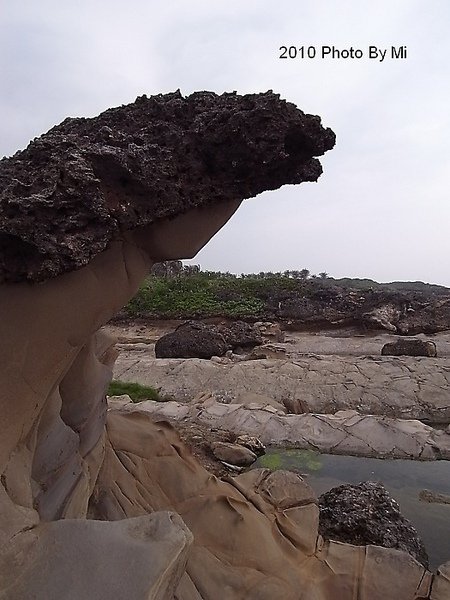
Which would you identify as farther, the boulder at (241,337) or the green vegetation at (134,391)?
the boulder at (241,337)

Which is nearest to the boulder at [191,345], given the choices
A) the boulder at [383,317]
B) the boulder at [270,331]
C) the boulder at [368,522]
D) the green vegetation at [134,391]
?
the boulder at [270,331]

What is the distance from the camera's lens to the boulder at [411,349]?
841cm

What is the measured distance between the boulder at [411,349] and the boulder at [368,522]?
18.2ft

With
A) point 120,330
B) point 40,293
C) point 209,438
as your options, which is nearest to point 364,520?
point 209,438

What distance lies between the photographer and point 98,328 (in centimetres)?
182

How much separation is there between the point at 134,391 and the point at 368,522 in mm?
4495

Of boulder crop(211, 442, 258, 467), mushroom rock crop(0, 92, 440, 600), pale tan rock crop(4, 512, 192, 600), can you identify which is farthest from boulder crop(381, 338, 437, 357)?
pale tan rock crop(4, 512, 192, 600)

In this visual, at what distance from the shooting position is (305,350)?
1005cm

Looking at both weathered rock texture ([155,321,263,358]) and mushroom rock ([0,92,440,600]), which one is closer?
mushroom rock ([0,92,440,600])

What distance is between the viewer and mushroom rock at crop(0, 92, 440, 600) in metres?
1.35

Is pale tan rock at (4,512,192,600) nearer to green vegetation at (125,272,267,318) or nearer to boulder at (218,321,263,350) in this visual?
boulder at (218,321,263,350)

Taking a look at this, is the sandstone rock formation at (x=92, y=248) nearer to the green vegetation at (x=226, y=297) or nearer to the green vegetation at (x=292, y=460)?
the green vegetation at (x=292, y=460)

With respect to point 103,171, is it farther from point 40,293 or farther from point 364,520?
point 364,520

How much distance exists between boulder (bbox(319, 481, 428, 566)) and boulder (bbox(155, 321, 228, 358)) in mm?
6333
